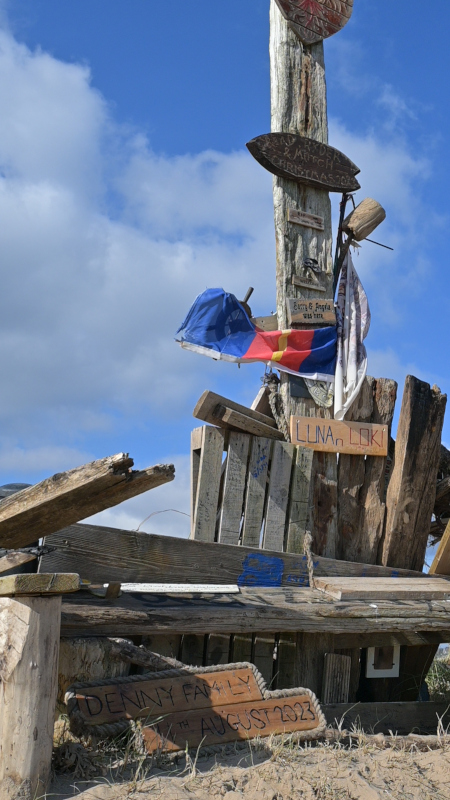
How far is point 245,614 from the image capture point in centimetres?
490

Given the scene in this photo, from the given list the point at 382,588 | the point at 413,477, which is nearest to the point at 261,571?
the point at 382,588

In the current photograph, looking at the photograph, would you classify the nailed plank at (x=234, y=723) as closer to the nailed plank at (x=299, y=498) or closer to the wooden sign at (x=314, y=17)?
the nailed plank at (x=299, y=498)

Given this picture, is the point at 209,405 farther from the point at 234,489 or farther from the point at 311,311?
the point at 311,311

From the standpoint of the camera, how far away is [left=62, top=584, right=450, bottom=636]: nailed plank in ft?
14.5

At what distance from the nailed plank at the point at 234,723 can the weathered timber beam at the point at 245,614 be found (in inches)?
22.6

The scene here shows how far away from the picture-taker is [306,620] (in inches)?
204

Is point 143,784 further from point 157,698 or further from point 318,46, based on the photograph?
point 318,46

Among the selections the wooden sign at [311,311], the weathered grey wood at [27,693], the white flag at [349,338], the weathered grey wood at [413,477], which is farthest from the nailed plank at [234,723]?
the wooden sign at [311,311]

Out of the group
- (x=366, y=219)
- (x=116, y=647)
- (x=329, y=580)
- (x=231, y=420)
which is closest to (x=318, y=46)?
(x=366, y=219)

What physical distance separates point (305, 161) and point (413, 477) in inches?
133

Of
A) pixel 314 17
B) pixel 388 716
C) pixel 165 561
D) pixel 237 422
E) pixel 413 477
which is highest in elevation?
pixel 314 17

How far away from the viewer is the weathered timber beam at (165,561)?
5.03 m

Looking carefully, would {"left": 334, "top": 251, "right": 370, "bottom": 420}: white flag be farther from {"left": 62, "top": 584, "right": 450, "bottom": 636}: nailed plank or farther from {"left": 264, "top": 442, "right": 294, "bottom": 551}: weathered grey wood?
{"left": 62, "top": 584, "right": 450, "bottom": 636}: nailed plank

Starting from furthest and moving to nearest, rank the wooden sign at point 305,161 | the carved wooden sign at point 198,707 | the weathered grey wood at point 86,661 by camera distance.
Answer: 1. the wooden sign at point 305,161
2. the weathered grey wood at point 86,661
3. the carved wooden sign at point 198,707
